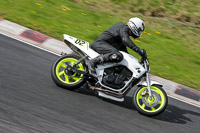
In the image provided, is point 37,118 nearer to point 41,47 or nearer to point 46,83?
point 46,83

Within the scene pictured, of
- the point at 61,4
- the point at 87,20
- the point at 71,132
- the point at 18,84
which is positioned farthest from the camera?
the point at 61,4

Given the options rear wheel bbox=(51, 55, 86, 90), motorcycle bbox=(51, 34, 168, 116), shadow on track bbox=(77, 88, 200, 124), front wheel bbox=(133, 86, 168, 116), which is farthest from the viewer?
rear wheel bbox=(51, 55, 86, 90)

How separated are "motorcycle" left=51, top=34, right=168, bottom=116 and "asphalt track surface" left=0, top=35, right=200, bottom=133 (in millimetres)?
192

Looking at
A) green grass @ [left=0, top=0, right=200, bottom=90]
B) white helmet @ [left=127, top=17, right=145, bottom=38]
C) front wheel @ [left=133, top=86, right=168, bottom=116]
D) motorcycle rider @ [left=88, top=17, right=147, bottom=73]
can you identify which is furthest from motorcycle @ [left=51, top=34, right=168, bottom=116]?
green grass @ [left=0, top=0, right=200, bottom=90]

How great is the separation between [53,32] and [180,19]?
6251 mm

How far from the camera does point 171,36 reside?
11.8 meters

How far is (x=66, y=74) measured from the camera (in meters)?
6.46

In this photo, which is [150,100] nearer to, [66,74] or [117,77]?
[117,77]

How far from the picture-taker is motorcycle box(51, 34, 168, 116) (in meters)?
6.14

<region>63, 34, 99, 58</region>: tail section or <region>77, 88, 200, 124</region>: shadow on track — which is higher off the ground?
<region>63, 34, 99, 58</region>: tail section

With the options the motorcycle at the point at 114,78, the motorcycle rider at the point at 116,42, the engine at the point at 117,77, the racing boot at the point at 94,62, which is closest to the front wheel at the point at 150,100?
the motorcycle at the point at 114,78

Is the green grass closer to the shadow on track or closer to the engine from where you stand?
the shadow on track

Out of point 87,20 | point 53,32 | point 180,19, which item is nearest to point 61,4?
point 87,20

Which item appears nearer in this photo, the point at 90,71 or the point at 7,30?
the point at 90,71
